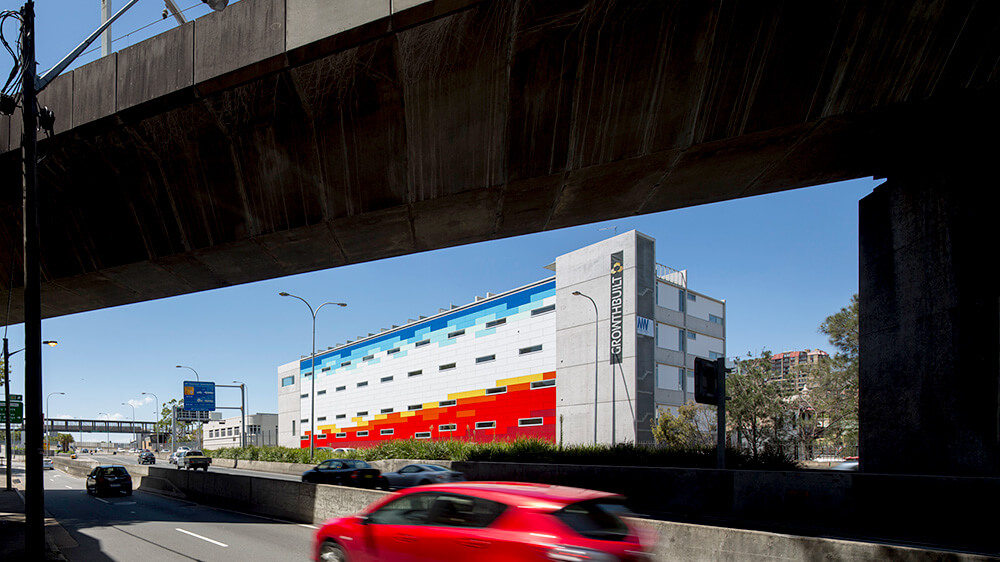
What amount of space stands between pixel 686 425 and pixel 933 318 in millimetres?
34262

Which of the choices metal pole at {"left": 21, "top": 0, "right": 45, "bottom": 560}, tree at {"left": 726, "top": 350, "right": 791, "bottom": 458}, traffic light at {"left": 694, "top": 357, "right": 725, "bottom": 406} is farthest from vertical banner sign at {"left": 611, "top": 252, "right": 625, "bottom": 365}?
metal pole at {"left": 21, "top": 0, "right": 45, "bottom": 560}

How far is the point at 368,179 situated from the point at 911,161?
9.43 meters

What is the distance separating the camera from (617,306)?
45.9 m

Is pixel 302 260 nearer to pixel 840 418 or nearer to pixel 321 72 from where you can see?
pixel 321 72

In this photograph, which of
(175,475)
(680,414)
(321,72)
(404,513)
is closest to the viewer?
(404,513)

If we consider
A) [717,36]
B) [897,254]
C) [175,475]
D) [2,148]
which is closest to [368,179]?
[717,36]

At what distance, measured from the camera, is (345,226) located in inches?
509

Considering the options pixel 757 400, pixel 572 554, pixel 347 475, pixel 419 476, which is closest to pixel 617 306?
pixel 757 400

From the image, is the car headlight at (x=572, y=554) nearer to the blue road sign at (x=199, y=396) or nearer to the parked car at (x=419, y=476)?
the parked car at (x=419, y=476)

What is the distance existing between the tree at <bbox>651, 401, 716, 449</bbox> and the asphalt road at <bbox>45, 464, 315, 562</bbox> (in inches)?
1195

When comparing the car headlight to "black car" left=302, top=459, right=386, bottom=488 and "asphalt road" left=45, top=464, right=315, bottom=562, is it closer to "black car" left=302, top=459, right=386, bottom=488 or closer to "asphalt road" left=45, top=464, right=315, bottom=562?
"asphalt road" left=45, top=464, right=315, bottom=562

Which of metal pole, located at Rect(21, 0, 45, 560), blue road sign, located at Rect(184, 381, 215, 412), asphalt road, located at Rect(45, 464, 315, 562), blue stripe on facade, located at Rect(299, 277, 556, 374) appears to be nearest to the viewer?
metal pole, located at Rect(21, 0, 45, 560)

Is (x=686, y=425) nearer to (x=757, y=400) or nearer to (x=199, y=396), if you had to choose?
(x=757, y=400)

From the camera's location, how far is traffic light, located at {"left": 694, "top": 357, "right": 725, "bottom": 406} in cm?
1242
